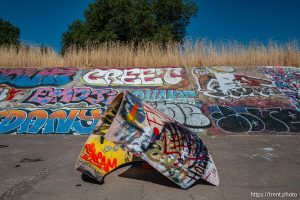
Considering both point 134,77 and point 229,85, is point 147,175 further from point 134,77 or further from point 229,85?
point 134,77

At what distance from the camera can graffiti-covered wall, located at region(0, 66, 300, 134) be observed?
28.9ft

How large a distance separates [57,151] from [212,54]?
9.12 meters

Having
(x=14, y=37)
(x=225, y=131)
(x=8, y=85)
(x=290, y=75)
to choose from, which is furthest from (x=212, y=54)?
(x=14, y=37)

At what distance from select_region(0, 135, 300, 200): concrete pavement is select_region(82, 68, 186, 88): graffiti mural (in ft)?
16.0

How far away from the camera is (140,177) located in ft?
14.4

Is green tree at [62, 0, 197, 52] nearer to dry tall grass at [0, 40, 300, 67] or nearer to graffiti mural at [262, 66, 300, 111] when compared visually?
dry tall grass at [0, 40, 300, 67]

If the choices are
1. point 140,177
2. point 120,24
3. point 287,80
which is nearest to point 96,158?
point 140,177

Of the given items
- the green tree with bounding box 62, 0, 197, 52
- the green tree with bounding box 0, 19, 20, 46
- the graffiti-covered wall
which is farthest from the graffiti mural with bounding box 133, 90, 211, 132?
the green tree with bounding box 0, 19, 20, 46

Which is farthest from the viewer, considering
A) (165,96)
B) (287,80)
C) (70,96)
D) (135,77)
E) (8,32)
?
(8,32)

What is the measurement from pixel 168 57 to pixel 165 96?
127 inches

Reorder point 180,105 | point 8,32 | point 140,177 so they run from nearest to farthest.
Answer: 1. point 140,177
2. point 180,105
3. point 8,32

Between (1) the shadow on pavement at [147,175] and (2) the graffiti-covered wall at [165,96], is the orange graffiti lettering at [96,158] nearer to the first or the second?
(1) the shadow on pavement at [147,175]

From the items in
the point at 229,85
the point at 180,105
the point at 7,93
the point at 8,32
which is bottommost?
the point at 180,105

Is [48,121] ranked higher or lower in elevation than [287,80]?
lower
